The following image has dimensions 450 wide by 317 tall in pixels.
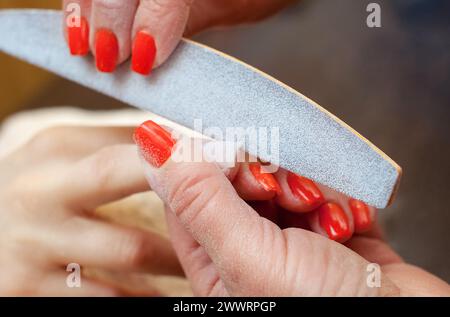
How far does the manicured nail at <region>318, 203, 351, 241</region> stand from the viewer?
0.52m

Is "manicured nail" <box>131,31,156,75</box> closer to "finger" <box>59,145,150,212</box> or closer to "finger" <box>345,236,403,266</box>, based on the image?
"finger" <box>59,145,150,212</box>

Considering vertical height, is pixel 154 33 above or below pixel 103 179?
above

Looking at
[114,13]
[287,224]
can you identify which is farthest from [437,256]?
[114,13]

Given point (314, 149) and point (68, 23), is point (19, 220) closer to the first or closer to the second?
point (68, 23)

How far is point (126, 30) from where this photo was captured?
57 cm

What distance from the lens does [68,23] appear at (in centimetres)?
59

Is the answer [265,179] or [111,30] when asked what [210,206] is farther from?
[111,30]

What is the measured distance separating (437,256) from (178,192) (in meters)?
0.45

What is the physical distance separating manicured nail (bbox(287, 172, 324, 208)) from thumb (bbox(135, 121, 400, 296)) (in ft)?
0.22

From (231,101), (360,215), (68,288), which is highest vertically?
(231,101)

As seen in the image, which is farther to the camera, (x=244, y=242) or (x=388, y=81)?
(x=388, y=81)

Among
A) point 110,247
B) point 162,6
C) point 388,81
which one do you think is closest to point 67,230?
point 110,247

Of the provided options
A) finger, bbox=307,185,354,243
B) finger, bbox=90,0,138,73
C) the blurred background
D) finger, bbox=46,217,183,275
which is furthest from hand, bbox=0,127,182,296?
the blurred background

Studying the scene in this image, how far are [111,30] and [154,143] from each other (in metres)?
0.17
